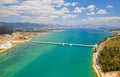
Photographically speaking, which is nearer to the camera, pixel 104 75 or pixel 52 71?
pixel 104 75

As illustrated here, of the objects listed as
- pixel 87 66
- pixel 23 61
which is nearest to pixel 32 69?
pixel 23 61

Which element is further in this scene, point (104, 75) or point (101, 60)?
point (101, 60)

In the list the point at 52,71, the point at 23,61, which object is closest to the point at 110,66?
the point at 52,71

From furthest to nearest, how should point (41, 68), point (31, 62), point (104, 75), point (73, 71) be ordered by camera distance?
1. point (31, 62)
2. point (41, 68)
3. point (73, 71)
4. point (104, 75)

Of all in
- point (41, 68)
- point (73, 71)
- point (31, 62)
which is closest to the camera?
point (73, 71)

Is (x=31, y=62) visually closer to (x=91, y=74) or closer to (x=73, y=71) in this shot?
(x=73, y=71)

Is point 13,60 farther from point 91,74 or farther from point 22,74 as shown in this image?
point 91,74

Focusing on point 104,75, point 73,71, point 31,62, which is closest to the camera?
point 104,75
